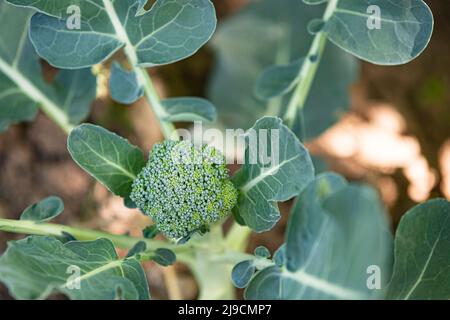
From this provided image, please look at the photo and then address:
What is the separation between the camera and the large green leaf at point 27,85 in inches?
44.6

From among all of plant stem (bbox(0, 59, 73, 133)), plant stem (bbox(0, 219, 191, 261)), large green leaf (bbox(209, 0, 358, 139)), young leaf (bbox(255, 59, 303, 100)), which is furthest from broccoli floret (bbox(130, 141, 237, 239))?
large green leaf (bbox(209, 0, 358, 139))

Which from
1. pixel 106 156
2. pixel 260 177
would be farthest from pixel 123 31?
pixel 260 177

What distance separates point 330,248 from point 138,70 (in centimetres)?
44

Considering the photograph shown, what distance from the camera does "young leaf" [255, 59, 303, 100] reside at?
1077mm

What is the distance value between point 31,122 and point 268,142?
2.71 feet

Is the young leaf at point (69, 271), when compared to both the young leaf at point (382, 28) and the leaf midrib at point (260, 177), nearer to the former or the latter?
the leaf midrib at point (260, 177)

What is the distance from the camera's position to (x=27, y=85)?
117 centimetres

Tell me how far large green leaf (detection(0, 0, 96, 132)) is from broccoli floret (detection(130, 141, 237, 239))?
350 millimetres

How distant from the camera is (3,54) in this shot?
115cm

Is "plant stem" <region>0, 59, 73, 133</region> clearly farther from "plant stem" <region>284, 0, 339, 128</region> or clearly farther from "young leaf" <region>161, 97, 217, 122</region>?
"plant stem" <region>284, 0, 339, 128</region>

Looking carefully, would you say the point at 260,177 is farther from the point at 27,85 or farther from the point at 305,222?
the point at 27,85

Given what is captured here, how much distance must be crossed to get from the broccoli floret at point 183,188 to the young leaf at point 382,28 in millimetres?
272

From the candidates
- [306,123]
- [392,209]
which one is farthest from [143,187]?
[392,209]

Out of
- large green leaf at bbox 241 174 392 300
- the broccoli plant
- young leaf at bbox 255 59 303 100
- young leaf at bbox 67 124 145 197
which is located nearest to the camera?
large green leaf at bbox 241 174 392 300
